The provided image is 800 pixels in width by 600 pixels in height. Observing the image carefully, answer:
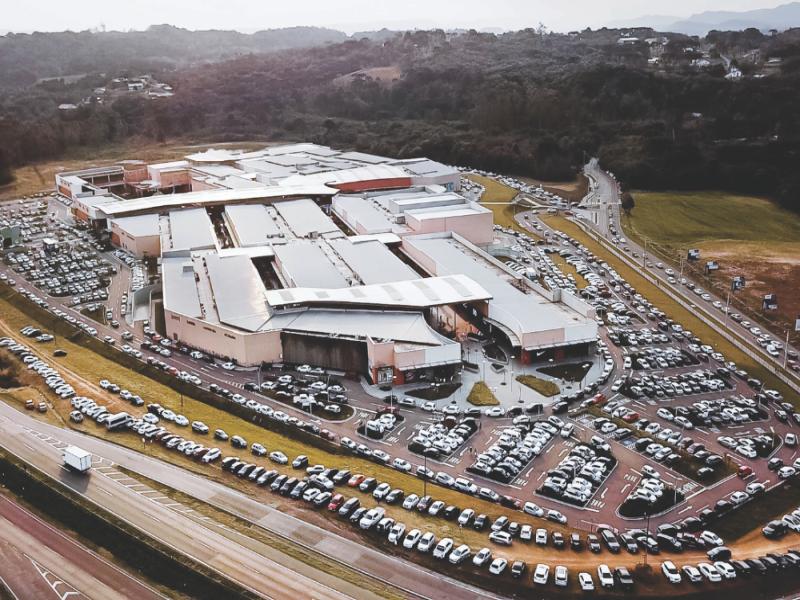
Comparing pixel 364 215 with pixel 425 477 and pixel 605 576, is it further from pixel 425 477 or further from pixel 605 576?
pixel 605 576

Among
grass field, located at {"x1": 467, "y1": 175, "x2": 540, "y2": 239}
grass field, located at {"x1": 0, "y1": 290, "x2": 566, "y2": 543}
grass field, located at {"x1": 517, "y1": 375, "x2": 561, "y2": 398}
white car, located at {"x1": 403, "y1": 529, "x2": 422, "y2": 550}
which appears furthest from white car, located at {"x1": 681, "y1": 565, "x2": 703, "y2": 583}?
grass field, located at {"x1": 467, "y1": 175, "x2": 540, "y2": 239}

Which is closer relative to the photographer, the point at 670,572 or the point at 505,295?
the point at 670,572

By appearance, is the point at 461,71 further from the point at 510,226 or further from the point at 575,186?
the point at 510,226

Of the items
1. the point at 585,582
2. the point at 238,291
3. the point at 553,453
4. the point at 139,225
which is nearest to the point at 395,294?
the point at 238,291

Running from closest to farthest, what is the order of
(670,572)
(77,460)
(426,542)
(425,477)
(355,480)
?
(670,572) → (426,542) → (77,460) → (355,480) → (425,477)

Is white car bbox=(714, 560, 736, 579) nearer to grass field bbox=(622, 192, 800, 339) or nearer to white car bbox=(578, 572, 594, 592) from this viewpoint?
white car bbox=(578, 572, 594, 592)

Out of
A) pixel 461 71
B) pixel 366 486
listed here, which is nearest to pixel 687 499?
pixel 366 486
